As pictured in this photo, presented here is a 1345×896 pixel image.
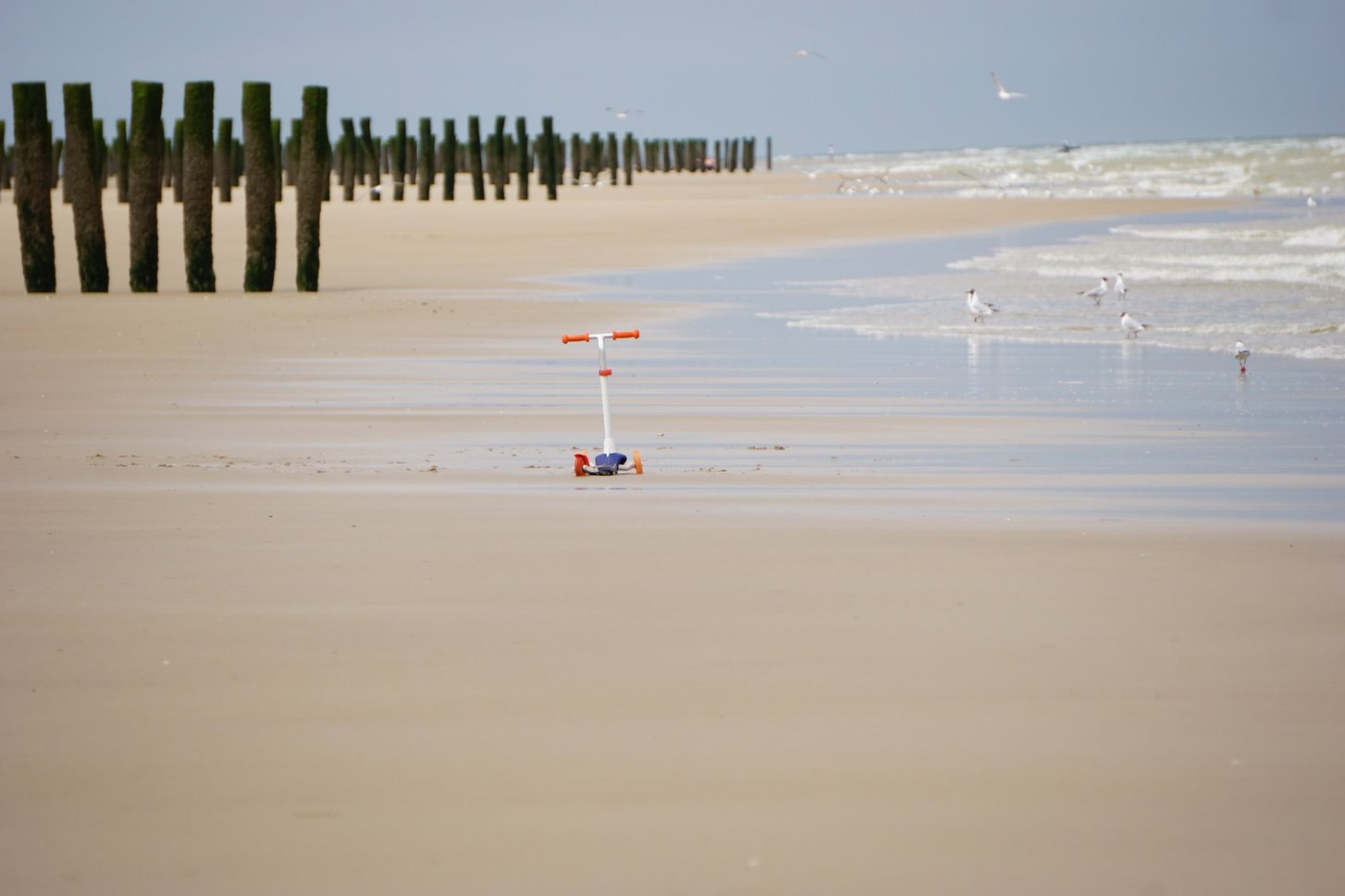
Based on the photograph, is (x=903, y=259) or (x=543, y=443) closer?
(x=543, y=443)

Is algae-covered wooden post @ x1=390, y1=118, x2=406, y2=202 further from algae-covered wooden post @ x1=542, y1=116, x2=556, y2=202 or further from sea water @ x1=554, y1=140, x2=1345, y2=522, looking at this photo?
sea water @ x1=554, y1=140, x2=1345, y2=522

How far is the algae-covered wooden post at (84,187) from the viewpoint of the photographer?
18469mm

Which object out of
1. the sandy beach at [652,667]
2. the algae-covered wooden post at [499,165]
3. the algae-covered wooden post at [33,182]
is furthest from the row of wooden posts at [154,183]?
the algae-covered wooden post at [499,165]

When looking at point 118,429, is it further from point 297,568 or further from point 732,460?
point 297,568

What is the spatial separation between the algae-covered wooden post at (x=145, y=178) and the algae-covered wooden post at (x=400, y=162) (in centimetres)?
3229

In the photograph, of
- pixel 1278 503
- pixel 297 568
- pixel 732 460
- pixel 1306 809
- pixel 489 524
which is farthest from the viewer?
pixel 732 460

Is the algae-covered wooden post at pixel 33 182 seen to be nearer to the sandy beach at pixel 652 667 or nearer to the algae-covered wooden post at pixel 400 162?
the sandy beach at pixel 652 667

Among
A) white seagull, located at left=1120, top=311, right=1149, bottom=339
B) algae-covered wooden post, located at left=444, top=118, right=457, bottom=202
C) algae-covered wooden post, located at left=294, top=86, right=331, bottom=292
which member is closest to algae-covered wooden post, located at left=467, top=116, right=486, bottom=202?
algae-covered wooden post, located at left=444, top=118, right=457, bottom=202

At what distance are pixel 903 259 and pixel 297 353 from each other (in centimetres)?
1385

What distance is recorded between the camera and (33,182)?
733 inches

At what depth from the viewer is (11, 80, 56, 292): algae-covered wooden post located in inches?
723

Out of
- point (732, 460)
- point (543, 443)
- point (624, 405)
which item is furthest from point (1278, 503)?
point (624, 405)

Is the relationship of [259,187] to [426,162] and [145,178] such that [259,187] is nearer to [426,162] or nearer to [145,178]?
[145,178]

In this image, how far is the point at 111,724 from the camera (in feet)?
12.8
